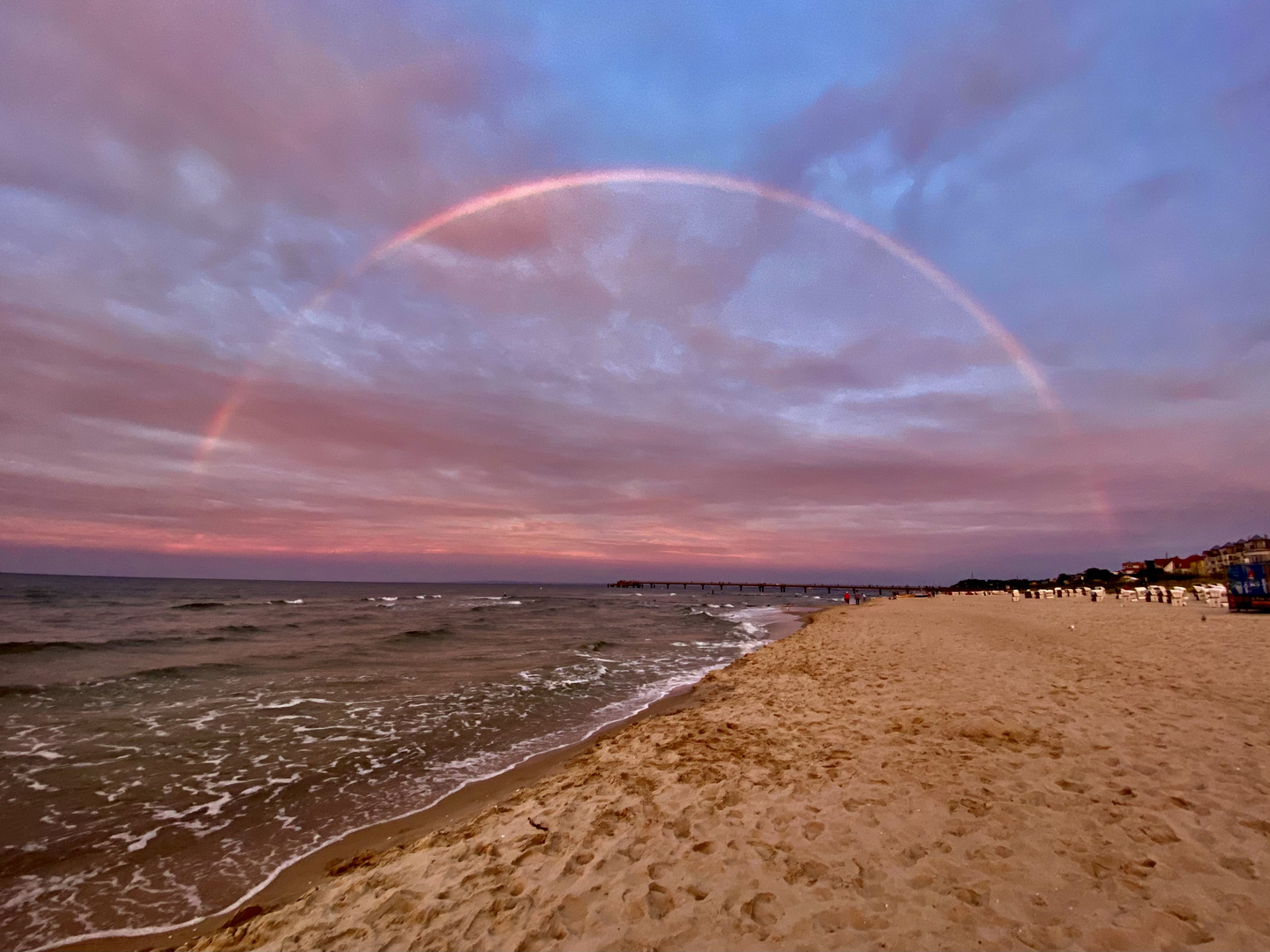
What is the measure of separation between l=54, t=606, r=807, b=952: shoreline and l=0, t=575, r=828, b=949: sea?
13 cm

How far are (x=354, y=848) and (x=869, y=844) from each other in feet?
20.7

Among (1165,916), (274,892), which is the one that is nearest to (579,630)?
(274,892)

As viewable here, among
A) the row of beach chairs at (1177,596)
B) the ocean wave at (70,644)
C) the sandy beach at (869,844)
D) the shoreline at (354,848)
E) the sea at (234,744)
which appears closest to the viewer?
the sandy beach at (869,844)

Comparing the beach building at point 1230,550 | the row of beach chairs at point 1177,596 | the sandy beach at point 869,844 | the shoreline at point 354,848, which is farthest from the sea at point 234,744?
the beach building at point 1230,550

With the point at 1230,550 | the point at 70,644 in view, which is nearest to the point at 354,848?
the point at 70,644

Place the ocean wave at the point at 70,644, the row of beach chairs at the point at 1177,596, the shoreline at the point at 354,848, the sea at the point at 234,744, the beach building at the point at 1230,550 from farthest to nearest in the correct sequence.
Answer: the beach building at the point at 1230,550, the row of beach chairs at the point at 1177,596, the ocean wave at the point at 70,644, the sea at the point at 234,744, the shoreline at the point at 354,848

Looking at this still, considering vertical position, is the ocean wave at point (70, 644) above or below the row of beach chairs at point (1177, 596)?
below

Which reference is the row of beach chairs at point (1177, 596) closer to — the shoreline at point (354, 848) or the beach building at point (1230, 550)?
the shoreline at point (354, 848)

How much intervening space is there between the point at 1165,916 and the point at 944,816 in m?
1.77

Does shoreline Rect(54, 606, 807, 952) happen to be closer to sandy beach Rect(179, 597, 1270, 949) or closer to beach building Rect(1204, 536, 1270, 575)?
sandy beach Rect(179, 597, 1270, 949)

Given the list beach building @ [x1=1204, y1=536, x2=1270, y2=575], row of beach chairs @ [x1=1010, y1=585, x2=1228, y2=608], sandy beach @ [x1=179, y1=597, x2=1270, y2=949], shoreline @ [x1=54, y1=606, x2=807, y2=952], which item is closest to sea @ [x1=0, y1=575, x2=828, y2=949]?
shoreline @ [x1=54, y1=606, x2=807, y2=952]

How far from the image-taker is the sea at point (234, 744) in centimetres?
673

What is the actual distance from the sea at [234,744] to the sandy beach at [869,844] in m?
2.08

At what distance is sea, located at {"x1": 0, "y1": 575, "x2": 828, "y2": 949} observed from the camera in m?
6.73
